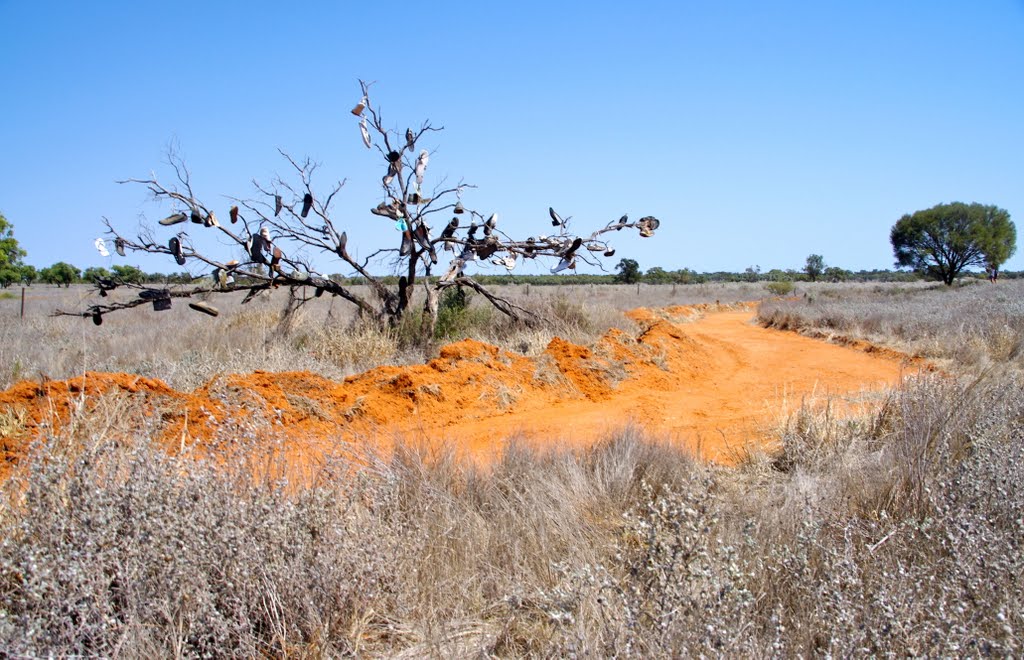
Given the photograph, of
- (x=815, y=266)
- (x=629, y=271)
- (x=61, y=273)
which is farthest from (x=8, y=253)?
(x=815, y=266)

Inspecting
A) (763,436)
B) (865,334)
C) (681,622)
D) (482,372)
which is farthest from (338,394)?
(865,334)

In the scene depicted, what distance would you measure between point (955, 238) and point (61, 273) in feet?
216

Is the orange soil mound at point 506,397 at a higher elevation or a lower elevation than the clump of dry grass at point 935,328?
lower

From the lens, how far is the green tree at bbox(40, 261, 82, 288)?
154ft

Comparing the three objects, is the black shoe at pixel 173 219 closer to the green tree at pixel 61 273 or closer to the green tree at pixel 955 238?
the green tree at pixel 61 273

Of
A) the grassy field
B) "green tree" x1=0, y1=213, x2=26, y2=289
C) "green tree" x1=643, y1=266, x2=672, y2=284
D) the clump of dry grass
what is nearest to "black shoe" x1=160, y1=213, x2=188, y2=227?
the grassy field

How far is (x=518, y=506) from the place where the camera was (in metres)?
3.69

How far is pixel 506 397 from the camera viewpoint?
7695 mm

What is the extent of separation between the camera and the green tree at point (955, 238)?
44.6 meters

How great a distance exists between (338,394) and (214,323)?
777cm

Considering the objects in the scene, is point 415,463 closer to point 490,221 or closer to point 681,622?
point 681,622

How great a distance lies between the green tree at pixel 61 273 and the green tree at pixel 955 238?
6030cm

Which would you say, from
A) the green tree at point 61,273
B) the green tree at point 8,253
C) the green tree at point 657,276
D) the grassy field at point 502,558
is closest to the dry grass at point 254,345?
the grassy field at point 502,558

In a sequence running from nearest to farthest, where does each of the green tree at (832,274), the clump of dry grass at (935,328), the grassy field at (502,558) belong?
the grassy field at (502,558) → the clump of dry grass at (935,328) → the green tree at (832,274)
